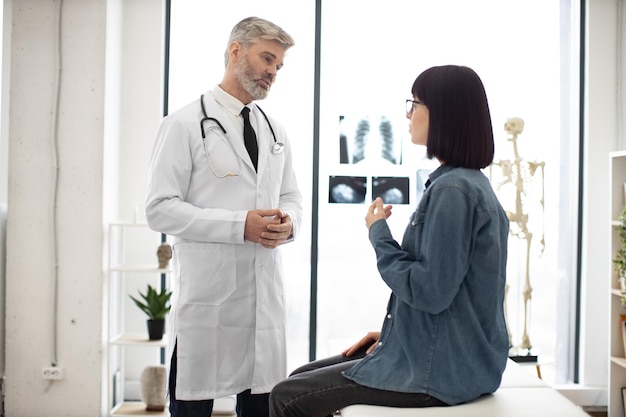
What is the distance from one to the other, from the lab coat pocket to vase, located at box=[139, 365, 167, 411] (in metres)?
1.42

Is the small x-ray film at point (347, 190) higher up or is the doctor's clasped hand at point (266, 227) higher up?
the small x-ray film at point (347, 190)

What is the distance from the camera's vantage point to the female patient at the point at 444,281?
1.48 m

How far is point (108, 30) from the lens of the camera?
3289 mm

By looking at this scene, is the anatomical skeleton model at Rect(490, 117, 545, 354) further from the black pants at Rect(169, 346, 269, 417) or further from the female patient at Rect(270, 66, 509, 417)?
the female patient at Rect(270, 66, 509, 417)

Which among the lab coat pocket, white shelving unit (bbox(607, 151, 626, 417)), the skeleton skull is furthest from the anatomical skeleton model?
the lab coat pocket

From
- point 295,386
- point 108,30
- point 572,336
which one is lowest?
point 572,336

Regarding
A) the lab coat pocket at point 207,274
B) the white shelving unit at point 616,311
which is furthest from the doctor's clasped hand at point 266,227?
the white shelving unit at point 616,311

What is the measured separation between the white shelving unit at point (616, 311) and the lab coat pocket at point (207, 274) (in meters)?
2.13

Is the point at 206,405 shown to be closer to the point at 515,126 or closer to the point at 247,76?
the point at 247,76

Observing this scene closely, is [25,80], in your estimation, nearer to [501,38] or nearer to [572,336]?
[501,38]

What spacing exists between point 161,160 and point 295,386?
860 millimetres

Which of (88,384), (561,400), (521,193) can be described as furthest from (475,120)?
(88,384)

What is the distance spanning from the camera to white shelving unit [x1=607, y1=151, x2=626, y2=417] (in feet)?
10.8

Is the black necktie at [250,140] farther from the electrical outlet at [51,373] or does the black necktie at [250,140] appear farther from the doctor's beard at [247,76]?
the electrical outlet at [51,373]
